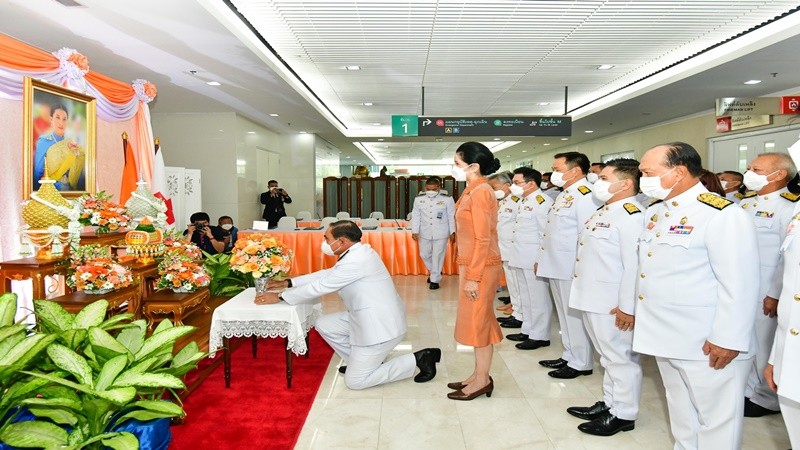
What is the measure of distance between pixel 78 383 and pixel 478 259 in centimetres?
230

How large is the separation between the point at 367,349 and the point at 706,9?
4803 millimetres

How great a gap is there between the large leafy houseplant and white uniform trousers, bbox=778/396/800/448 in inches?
80.3

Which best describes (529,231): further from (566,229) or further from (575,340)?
(575,340)

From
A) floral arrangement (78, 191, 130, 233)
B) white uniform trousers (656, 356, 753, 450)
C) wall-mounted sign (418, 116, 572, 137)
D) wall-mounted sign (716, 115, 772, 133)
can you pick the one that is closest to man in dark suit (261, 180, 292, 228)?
wall-mounted sign (418, 116, 572, 137)

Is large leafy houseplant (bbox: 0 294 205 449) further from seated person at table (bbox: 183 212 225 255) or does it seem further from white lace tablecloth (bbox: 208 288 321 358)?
seated person at table (bbox: 183 212 225 255)

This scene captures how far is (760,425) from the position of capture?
3271 millimetres

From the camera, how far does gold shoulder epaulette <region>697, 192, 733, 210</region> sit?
2293 millimetres

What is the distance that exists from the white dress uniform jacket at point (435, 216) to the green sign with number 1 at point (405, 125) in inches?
81.2

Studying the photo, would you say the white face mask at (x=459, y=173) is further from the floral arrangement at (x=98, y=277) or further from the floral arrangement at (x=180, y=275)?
the floral arrangement at (x=98, y=277)

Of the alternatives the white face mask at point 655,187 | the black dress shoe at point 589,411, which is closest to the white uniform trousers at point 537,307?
the black dress shoe at point 589,411

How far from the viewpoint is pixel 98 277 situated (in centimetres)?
378

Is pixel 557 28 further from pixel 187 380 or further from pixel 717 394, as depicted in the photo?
pixel 187 380

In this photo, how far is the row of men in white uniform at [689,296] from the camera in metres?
2.23

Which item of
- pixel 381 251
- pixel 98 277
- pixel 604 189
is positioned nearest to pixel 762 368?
pixel 604 189
